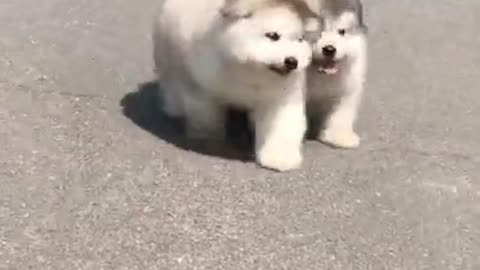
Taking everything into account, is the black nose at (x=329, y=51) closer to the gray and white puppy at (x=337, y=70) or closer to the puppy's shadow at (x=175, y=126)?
the gray and white puppy at (x=337, y=70)

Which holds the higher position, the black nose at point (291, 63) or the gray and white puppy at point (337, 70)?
the black nose at point (291, 63)

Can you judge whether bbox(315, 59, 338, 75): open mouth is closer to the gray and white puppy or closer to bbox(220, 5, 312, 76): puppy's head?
the gray and white puppy

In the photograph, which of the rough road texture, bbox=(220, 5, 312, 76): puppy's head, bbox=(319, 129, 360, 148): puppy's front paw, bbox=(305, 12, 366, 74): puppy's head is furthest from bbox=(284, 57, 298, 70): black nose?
bbox=(319, 129, 360, 148): puppy's front paw

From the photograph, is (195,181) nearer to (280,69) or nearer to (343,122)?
(280,69)

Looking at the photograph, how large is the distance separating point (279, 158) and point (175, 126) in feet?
1.13

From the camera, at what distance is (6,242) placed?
175 centimetres

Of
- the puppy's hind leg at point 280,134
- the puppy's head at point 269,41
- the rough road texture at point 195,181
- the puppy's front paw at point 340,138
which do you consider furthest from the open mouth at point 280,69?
the puppy's front paw at point 340,138

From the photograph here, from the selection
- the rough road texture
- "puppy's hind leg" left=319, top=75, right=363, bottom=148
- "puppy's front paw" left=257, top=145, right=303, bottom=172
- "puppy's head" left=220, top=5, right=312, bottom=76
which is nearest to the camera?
the rough road texture

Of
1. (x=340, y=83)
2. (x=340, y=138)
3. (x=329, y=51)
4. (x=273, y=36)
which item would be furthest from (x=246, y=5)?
(x=340, y=138)

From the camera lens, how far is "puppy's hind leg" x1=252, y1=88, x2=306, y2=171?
217cm

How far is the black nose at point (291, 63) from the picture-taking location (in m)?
2.05

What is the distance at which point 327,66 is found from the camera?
2.24 meters

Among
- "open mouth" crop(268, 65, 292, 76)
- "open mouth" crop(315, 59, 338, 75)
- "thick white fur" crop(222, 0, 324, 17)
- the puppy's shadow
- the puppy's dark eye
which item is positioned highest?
"thick white fur" crop(222, 0, 324, 17)

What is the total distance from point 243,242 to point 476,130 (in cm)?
96
